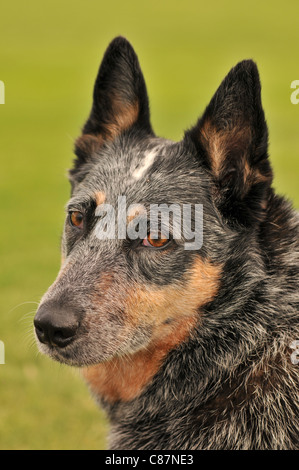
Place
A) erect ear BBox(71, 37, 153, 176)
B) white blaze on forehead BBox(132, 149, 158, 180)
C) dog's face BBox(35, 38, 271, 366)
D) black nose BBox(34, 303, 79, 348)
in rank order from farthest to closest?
erect ear BBox(71, 37, 153, 176) → white blaze on forehead BBox(132, 149, 158, 180) → dog's face BBox(35, 38, 271, 366) → black nose BBox(34, 303, 79, 348)

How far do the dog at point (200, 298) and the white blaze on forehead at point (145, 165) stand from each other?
0.07ft

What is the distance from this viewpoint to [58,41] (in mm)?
35906

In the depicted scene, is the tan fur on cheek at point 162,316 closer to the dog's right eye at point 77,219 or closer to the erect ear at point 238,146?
the erect ear at point 238,146

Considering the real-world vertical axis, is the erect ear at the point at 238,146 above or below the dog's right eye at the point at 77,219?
above

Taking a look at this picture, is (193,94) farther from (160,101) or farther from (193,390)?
(193,390)

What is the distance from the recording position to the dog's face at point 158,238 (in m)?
4.32

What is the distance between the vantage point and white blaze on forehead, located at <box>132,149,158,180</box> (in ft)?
15.5

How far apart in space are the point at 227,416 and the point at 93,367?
986 millimetres

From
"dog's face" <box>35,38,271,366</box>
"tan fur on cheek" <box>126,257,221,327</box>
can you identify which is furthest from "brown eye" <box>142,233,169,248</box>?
"tan fur on cheek" <box>126,257,221,327</box>

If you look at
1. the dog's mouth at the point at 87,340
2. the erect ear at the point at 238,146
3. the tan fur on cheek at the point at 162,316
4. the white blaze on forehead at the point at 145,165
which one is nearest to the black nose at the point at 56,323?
the dog's mouth at the point at 87,340

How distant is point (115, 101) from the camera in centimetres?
534

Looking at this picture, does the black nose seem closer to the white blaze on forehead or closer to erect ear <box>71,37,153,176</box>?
the white blaze on forehead

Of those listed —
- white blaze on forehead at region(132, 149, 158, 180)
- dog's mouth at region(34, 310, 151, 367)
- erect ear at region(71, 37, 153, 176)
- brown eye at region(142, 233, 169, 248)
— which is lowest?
dog's mouth at region(34, 310, 151, 367)

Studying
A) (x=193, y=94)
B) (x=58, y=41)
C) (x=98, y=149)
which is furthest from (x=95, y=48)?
(x=98, y=149)
